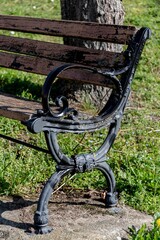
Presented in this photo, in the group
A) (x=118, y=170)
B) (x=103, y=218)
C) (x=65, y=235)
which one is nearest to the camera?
(x=65, y=235)

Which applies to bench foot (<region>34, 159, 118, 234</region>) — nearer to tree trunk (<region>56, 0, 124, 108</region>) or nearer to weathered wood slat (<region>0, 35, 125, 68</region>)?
weathered wood slat (<region>0, 35, 125, 68</region>)

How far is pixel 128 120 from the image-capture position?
4.85 m

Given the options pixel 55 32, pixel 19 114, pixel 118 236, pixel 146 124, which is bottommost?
pixel 118 236

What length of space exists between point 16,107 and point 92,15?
2.01 metres

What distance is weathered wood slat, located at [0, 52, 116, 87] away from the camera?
337 cm

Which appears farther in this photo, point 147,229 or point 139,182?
point 139,182

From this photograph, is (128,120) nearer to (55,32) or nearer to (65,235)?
(55,32)

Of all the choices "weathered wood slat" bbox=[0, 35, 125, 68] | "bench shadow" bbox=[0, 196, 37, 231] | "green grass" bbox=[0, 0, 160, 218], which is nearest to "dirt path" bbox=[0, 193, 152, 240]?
"bench shadow" bbox=[0, 196, 37, 231]

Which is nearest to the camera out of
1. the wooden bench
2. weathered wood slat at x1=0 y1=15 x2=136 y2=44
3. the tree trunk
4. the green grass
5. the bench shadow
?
the wooden bench

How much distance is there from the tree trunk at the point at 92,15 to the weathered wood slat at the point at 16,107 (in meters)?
1.48

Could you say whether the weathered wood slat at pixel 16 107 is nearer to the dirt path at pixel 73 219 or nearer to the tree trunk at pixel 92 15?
the dirt path at pixel 73 219

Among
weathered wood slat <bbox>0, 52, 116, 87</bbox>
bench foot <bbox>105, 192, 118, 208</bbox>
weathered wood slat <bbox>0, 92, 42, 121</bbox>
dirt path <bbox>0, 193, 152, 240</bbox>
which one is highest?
weathered wood slat <bbox>0, 52, 116, 87</bbox>

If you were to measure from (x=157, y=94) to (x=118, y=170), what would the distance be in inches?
78.3

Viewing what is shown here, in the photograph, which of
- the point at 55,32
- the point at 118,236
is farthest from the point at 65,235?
the point at 55,32
